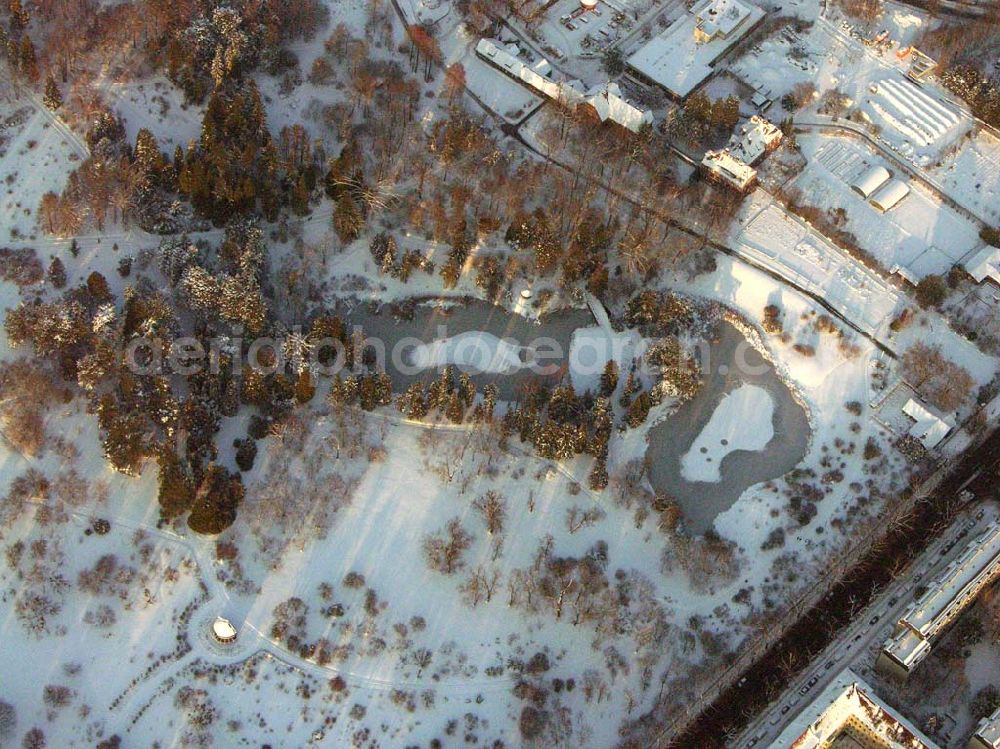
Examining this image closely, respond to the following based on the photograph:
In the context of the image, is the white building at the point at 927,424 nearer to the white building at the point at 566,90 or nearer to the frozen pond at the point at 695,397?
the frozen pond at the point at 695,397

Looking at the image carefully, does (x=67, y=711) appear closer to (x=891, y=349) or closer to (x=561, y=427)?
(x=561, y=427)

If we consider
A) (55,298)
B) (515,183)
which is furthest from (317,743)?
(515,183)

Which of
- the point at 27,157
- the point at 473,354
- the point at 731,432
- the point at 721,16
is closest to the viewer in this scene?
the point at 731,432

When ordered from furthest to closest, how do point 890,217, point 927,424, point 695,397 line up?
point 890,217
point 695,397
point 927,424

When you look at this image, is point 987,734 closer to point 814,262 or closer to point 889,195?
point 814,262

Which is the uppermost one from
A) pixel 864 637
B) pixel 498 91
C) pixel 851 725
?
pixel 498 91

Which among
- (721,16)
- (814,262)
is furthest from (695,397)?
(721,16)

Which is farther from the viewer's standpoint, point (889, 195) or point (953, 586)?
point (889, 195)

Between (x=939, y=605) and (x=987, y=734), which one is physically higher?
(x=939, y=605)
